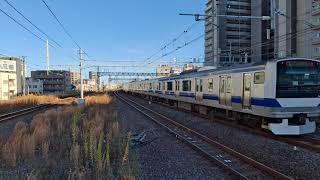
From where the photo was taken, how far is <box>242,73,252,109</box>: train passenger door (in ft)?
51.0

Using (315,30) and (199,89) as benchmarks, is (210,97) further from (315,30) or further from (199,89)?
(315,30)

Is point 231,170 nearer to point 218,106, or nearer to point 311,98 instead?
point 311,98

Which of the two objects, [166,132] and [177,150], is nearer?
[177,150]

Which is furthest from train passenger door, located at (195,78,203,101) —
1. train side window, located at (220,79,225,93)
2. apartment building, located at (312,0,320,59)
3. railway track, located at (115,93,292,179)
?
apartment building, located at (312,0,320,59)

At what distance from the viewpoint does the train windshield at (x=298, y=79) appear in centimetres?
1384

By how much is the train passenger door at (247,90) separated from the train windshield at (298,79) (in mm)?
1796

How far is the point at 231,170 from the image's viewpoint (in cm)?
895

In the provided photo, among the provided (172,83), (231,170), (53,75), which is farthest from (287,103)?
(53,75)

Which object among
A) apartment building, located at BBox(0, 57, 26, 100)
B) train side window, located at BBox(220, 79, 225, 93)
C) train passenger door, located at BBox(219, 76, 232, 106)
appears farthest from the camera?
apartment building, located at BBox(0, 57, 26, 100)

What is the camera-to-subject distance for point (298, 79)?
14.1 meters

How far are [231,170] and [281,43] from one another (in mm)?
85199

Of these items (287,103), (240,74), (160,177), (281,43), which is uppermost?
(281,43)

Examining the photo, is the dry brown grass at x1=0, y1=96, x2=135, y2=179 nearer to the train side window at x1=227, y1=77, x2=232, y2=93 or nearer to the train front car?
the train front car

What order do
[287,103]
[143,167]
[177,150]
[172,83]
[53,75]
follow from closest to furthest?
[143,167] < [177,150] < [287,103] < [172,83] < [53,75]
